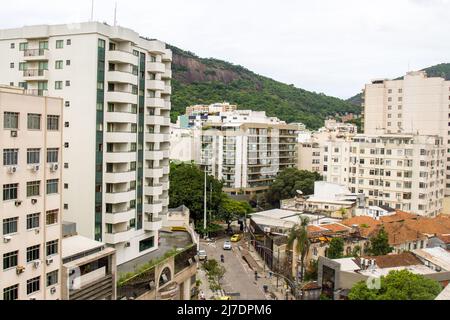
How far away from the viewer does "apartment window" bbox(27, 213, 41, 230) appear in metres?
6.83

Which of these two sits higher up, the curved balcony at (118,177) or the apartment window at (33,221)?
the curved balcony at (118,177)

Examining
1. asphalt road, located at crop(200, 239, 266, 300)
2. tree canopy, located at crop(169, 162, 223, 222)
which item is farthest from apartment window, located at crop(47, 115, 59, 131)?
tree canopy, located at crop(169, 162, 223, 222)

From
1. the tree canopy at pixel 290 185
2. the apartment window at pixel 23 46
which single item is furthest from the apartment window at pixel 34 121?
the tree canopy at pixel 290 185

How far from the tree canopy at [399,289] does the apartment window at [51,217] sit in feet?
15.5

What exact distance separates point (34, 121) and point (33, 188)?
2.84ft

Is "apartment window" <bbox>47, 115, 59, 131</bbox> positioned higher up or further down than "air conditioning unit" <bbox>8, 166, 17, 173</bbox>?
higher up

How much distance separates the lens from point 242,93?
4534 cm

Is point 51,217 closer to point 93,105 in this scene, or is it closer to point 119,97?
point 93,105

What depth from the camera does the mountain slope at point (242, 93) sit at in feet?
137

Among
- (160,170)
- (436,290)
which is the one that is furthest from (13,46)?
(436,290)

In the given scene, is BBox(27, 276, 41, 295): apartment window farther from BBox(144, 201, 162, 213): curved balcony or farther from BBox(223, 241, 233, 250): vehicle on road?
BBox(223, 241, 233, 250): vehicle on road

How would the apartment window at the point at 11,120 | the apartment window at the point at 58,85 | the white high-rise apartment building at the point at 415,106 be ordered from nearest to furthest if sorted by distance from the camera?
the apartment window at the point at 11,120 < the apartment window at the point at 58,85 < the white high-rise apartment building at the point at 415,106

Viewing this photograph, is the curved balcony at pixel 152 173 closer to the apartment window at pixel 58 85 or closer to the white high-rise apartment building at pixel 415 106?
the apartment window at pixel 58 85

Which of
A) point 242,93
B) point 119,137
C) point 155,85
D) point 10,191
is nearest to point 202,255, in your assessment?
point 155,85
